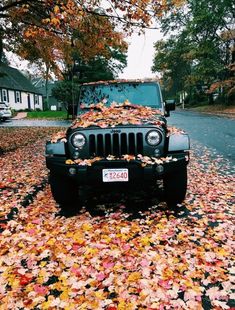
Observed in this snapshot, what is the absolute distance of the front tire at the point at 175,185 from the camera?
15.4ft

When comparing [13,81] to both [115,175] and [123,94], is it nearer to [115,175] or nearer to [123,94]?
[123,94]

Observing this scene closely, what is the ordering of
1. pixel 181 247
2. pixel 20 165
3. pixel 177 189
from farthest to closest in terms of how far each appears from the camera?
pixel 20 165 < pixel 177 189 < pixel 181 247

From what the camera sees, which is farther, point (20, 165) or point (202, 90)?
point (202, 90)

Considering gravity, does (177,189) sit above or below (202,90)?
below

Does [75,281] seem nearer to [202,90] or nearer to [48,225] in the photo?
[48,225]

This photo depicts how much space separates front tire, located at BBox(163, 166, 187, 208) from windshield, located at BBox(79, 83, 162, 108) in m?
1.71

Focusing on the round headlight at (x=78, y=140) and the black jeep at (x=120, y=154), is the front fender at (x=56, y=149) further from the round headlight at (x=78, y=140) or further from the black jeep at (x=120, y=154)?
the round headlight at (x=78, y=140)

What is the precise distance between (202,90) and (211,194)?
51.2 meters

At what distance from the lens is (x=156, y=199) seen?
5523mm

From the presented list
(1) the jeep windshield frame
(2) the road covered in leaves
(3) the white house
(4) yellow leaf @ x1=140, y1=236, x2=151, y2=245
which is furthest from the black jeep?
(3) the white house

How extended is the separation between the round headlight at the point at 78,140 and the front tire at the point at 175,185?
1.37 metres

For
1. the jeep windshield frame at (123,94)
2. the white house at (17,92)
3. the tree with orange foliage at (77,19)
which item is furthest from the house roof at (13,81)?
the jeep windshield frame at (123,94)

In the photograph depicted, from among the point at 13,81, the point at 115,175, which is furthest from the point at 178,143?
the point at 13,81

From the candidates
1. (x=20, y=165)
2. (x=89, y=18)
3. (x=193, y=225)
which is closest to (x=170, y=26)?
(x=89, y=18)
